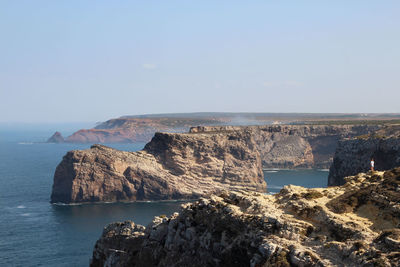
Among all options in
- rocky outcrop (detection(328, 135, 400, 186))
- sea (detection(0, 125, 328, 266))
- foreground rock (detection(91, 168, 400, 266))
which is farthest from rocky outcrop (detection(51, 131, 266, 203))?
foreground rock (detection(91, 168, 400, 266))

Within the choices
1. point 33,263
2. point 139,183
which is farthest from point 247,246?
point 139,183

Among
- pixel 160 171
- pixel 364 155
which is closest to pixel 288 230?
pixel 364 155

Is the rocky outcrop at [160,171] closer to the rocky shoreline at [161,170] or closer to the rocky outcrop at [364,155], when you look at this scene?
the rocky shoreline at [161,170]

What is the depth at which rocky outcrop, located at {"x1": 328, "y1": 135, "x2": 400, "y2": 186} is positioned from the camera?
103 meters

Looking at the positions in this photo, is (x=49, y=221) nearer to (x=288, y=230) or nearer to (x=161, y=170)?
(x=161, y=170)

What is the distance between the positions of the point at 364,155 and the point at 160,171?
51755 millimetres

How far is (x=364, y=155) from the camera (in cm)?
10800

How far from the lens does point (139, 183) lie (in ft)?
450

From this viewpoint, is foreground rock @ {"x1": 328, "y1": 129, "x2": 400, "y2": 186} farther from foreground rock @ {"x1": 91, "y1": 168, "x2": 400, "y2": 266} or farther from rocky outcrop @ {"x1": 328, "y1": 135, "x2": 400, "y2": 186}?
foreground rock @ {"x1": 91, "y1": 168, "x2": 400, "y2": 266}

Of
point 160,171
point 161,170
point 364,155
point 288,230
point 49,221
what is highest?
point 288,230

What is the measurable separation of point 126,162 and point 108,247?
86.7 metres

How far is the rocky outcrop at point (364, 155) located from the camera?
102562 millimetres

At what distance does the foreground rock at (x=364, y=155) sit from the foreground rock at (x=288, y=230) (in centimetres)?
6072

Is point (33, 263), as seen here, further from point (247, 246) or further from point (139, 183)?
point (139, 183)
